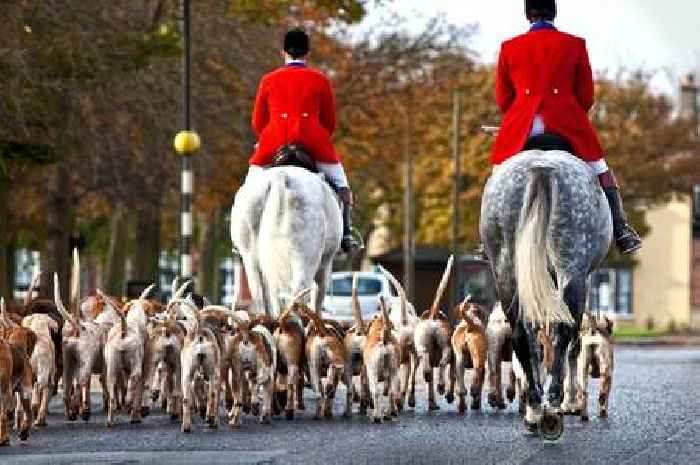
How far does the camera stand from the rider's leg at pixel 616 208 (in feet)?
47.0

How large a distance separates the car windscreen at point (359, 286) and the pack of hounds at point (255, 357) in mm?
30410

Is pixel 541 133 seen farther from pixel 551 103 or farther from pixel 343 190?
pixel 343 190

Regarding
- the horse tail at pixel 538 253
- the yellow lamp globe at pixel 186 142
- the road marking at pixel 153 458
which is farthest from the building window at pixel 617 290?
the road marking at pixel 153 458

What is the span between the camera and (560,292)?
13734 millimetres

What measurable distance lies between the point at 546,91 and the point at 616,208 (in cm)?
83

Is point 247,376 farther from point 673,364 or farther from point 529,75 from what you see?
point 673,364

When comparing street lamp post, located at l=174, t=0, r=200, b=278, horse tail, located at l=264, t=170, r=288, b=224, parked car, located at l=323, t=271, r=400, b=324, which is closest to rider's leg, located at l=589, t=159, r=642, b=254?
horse tail, located at l=264, t=170, r=288, b=224

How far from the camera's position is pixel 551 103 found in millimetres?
14289

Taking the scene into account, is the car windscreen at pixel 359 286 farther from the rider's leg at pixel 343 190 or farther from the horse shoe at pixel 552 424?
the horse shoe at pixel 552 424

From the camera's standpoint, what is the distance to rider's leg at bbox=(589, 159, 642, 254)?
14.3 m

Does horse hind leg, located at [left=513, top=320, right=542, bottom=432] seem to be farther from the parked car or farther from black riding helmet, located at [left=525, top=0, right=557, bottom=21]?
the parked car

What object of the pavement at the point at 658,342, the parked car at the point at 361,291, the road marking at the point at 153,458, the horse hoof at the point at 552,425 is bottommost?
the road marking at the point at 153,458

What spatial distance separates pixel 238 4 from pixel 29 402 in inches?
993

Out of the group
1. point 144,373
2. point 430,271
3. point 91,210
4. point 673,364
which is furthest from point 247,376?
point 430,271
